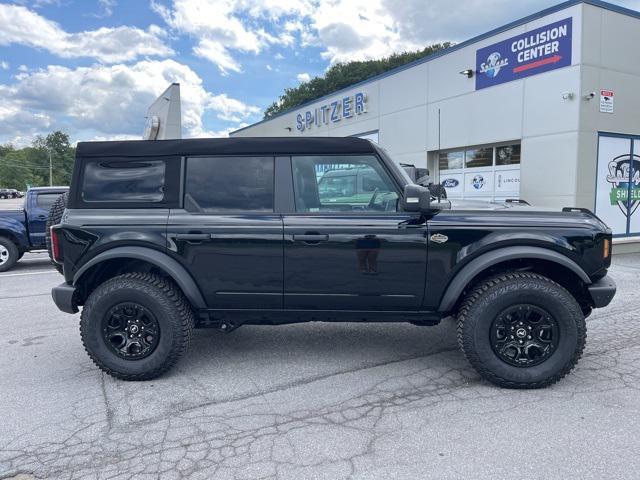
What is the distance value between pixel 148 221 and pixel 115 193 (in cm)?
41

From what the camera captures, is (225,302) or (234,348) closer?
(225,302)

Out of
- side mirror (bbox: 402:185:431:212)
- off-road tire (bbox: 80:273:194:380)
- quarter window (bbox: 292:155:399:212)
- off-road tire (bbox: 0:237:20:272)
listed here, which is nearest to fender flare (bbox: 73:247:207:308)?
off-road tire (bbox: 80:273:194:380)

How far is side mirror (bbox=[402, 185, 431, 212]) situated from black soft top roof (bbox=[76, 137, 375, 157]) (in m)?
0.53

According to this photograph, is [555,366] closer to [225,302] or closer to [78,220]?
[225,302]

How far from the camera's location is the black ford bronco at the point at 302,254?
11.3 feet

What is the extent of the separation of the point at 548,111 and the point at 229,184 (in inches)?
389

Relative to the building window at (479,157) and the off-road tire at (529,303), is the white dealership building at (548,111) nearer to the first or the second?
the building window at (479,157)

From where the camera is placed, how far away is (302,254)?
140 inches

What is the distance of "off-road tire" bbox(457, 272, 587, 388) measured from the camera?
3.37 m

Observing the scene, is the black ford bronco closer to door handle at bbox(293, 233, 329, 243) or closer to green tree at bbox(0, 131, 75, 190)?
door handle at bbox(293, 233, 329, 243)

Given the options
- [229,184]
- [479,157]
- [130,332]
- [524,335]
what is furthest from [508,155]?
[130,332]

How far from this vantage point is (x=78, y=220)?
12.1ft

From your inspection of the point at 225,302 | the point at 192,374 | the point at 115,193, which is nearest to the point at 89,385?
the point at 192,374

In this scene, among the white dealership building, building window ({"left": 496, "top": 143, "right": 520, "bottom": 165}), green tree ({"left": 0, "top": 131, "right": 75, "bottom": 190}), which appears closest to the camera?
the white dealership building
